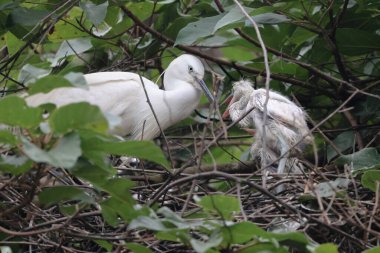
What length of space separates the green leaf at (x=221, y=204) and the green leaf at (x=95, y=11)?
127 cm

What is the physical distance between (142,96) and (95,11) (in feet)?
1.71

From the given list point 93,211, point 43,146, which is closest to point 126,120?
point 93,211

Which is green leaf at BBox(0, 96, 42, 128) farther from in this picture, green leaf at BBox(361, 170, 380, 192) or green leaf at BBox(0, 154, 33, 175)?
green leaf at BBox(361, 170, 380, 192)

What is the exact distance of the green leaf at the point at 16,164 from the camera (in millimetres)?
2434

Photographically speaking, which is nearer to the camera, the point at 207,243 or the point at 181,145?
the point at 207,243

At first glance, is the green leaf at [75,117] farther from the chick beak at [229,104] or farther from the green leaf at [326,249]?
the chick beak at [229,104]

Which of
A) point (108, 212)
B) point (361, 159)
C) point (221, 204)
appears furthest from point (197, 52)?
point (221, 204)

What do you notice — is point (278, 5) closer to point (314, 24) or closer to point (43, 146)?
point (314, 24)

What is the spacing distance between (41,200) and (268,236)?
0.68m

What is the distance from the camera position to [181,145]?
396cm

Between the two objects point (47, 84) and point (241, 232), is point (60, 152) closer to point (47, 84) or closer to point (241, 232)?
point (47, 84)

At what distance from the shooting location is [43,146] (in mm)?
2398

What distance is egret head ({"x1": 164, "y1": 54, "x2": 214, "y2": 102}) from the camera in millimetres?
4094

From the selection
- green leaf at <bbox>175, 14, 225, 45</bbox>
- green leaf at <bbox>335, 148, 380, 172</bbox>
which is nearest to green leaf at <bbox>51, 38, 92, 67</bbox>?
green leaf at <bbox>175, 14, 225, 45</bbox>
